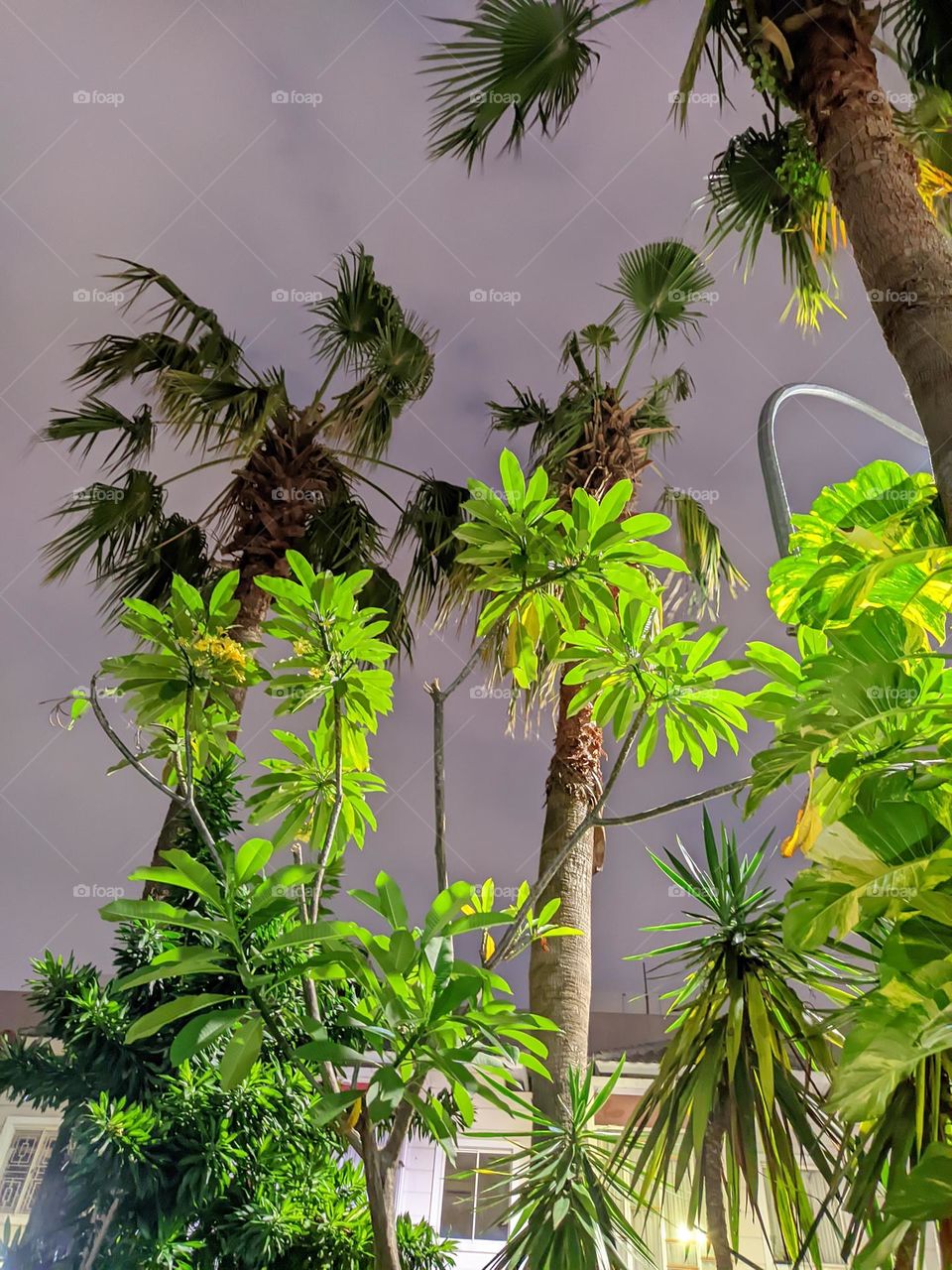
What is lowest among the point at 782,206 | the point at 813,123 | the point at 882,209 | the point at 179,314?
the point at 882,209

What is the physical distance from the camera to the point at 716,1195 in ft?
6.31

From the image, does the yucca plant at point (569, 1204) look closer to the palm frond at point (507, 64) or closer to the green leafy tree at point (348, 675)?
the green leafy tree at point (348, 675)

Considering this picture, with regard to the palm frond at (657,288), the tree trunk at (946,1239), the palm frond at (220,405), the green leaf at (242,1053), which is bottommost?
the tree trunk at (946,1239)

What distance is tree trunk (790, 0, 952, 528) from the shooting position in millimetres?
1883

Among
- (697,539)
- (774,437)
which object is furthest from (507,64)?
(697,539)

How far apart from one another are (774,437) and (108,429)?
14.9ft

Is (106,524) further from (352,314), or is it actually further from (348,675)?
(348,675)

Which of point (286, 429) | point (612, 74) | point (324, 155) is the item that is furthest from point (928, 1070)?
point (324, 155)

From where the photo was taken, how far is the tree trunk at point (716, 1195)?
179 centimetres

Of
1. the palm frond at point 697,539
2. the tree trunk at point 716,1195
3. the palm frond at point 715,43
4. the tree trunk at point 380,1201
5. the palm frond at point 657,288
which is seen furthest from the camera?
the palm frond at point 697,539

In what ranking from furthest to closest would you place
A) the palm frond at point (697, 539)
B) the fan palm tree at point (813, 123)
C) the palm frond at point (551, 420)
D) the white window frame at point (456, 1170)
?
the white window frame at point (456, 1170)
the palm frond at point (697, 539)
the palm frond at point (551, 420)
the fan palm tree at point (813, 123)

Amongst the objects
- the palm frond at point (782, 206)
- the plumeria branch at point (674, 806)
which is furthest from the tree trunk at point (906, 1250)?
the palm frond at point (782, 206)

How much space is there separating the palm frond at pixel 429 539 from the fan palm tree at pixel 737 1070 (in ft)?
10.2

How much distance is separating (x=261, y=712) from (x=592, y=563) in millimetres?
8278
